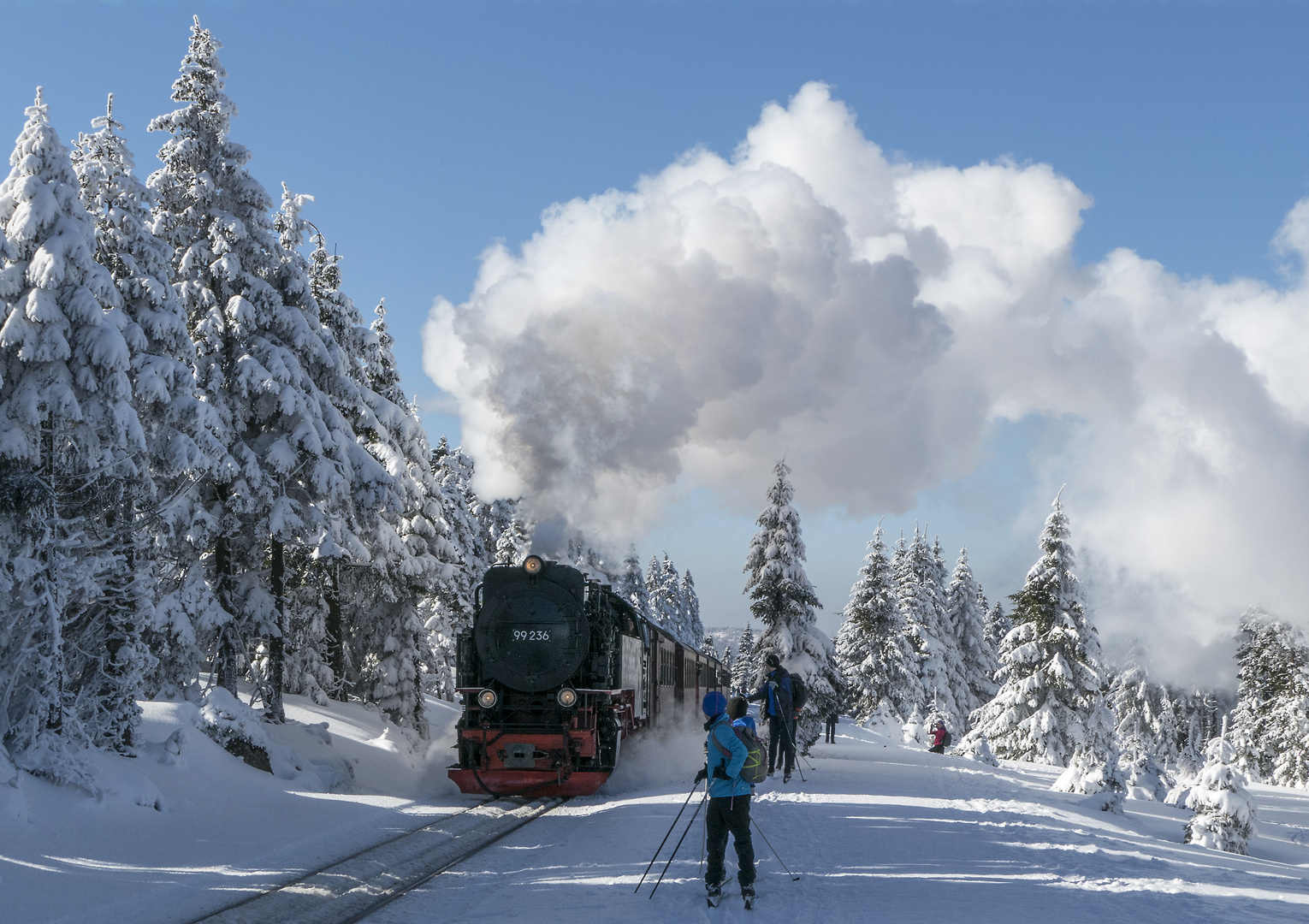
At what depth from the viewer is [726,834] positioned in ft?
29.8

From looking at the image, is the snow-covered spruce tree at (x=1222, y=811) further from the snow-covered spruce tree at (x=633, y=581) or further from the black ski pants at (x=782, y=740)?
the snow-covered spruce tree at (x=633, y=581)

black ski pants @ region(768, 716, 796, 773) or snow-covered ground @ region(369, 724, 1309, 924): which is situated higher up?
black ski pants @ region(768, 716, 796, 773)

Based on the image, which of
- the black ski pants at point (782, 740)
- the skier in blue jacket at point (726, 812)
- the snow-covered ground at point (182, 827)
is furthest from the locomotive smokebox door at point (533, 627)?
the skier in blue jacket at point (726, 812)

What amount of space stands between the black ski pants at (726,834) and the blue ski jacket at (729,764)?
0.07m

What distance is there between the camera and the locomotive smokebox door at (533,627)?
657 inches

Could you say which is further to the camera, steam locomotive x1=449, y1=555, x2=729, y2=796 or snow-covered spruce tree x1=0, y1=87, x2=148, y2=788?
steam locomotive x1=449, y1=555, x2=729, y2=796

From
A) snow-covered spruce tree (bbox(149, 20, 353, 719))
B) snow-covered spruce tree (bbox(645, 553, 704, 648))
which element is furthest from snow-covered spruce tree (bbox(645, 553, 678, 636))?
snow-covered spruce tree (bbox(149, 20, 353, 719))

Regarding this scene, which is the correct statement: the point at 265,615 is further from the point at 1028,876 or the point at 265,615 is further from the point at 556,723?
the point at 1028,876

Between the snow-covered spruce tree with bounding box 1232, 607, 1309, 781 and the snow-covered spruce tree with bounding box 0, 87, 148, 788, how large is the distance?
4012 cm

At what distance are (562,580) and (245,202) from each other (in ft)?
37.5

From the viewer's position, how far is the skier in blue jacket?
8.93 metres

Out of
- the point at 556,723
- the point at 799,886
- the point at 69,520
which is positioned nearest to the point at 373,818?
the point at 556,723

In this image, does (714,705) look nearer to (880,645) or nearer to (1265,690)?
(880,645)

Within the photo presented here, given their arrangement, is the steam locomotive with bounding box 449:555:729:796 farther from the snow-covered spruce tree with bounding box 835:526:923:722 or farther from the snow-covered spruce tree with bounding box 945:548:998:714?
the snow-covered spruce tree with bounding box 945:548:998:714
